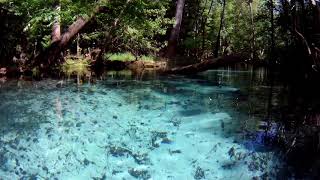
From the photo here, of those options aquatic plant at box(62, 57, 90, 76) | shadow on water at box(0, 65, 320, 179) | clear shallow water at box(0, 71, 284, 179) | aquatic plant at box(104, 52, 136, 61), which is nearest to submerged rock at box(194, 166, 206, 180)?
clear shallow water at box(0, 71, 284, 179)

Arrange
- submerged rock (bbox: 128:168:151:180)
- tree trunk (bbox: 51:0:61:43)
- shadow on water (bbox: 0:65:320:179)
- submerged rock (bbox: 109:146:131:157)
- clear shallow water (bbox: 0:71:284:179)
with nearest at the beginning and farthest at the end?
submerged rock (bbox: 128:168:151:180), clear shallow water (bbox: 0:71:284:179), submerged rock (bbox: 109:146:131:157), shadow on water (bbox: 0:65:320:179), tree trunk (bbox: 51:0:61:43)

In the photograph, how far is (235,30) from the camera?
1564 inches

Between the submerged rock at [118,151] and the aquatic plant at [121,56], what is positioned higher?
the aquatic plant at [121,56]

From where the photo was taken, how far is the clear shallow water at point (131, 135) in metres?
4.65

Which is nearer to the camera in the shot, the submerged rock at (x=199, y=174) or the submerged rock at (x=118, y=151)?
the submerged rock at (x=199, y=174)

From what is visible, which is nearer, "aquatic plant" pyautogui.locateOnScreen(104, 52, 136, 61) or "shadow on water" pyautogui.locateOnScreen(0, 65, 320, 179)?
"shadow on water" pyautogui.locateOnScreen(0, 65, 320, 179)

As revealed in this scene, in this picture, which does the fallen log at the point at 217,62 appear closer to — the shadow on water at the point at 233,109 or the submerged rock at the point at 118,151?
the shadow on water at the point at 233,109

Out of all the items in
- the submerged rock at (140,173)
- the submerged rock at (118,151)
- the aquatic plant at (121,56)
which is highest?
the aquatic plant at (121,56)

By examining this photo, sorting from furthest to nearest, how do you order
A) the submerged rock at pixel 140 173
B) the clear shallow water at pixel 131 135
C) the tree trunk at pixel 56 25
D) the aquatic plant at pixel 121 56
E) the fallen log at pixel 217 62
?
the aquatic plant at pixel 121 56
the tree trunk at pixel 56 25
the fallen log at pixel 217 62
the clear shallow water at pixel 131 135
the submerged rock at pixel 140 173

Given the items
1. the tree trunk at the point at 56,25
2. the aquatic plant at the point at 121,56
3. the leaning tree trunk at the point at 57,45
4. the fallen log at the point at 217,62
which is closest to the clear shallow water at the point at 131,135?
the fallen log at the point at 217,62

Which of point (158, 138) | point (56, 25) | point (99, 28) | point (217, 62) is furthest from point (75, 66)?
point (158, 138)

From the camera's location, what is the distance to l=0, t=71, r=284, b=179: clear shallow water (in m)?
4.65

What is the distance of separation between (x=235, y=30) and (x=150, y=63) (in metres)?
22.2

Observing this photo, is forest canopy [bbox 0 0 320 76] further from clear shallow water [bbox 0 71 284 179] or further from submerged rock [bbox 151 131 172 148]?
submerged rock [bbox 151 131 172 148]
